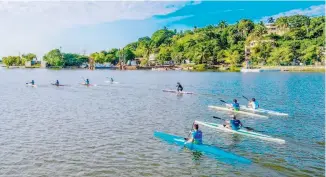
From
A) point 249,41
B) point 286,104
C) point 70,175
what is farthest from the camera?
point 249,41

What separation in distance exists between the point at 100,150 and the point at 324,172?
41.4 feet

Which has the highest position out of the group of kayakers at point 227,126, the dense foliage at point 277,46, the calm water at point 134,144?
the dense foliage at point 277,46

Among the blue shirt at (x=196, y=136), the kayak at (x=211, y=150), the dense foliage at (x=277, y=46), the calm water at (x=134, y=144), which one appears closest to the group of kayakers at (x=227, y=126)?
the blue shirt at (x=196, y=136)

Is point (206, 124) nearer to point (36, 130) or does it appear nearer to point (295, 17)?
point (36, 130)

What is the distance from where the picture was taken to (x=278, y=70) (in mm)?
152250

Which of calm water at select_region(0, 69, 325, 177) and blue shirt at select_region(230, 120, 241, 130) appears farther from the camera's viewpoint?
blue shirt at select_region(230, 120, 241, 130)

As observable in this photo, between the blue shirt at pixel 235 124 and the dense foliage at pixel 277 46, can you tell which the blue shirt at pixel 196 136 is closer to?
the blue shirt at pixel 235 124

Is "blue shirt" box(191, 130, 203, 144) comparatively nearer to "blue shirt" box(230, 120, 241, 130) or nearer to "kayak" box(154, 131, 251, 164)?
"kayak" box(154, 131, 251, 164)

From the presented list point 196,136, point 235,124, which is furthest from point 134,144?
point 235,124

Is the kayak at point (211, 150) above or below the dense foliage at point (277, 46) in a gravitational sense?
below

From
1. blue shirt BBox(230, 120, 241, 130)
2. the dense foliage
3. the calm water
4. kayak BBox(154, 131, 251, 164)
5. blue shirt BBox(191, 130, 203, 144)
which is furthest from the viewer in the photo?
the dense foliage

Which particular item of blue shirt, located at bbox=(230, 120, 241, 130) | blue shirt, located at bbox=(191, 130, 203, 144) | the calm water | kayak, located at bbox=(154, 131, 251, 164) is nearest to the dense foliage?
the calm water

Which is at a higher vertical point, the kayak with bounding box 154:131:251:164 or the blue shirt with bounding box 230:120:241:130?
the blue shirt with bounding box 230:120:241:130

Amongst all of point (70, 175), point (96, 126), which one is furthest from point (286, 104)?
point (70, 175)
